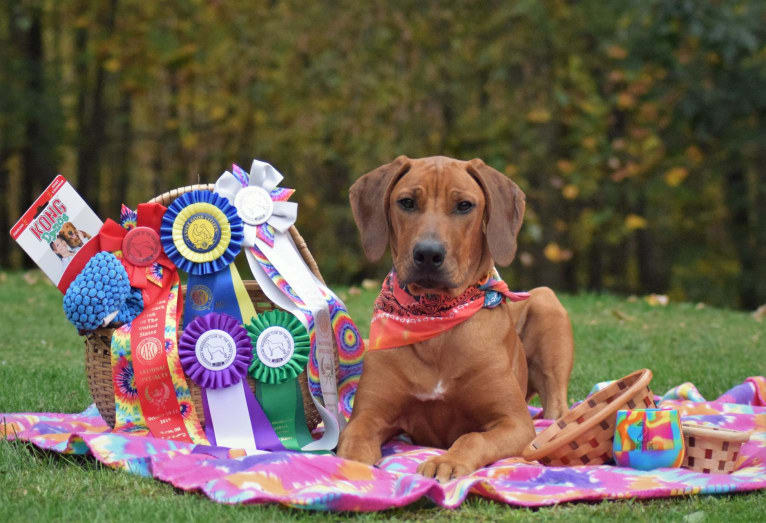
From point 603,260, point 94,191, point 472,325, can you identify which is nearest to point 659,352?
point 472,325

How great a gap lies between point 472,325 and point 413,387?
36cm

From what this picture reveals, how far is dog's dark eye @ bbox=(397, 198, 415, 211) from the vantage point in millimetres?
3902

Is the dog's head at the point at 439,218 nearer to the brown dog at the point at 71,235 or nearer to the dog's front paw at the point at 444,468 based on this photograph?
the dog's front paw at the point at 444,468

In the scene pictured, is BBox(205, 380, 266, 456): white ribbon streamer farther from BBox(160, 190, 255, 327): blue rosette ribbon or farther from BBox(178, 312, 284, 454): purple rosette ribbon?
BBox(160, 190, 255, 327): blue rosette ribbon

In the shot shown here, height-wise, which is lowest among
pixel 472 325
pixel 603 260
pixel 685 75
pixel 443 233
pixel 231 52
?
pixel 603 260

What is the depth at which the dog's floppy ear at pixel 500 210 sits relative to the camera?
391 centimetres

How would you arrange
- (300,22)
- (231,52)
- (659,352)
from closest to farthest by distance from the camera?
(659,352) → (300,22) → (231,52)

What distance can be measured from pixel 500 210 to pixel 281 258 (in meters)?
0.99

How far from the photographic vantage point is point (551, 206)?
1243cm

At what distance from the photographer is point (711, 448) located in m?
3.54

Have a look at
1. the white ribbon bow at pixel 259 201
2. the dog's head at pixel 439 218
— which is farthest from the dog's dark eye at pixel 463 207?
the white ribbon bow at pixel 259 201

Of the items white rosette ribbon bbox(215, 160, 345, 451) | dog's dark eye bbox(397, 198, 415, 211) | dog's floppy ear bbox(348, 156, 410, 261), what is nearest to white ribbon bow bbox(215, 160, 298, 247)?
white rosette ribbon bbox(215, 160, 345, 451)

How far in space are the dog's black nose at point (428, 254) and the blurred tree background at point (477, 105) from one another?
723 cm

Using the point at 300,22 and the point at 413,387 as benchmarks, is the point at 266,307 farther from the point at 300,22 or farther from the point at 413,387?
the point at 300,22
